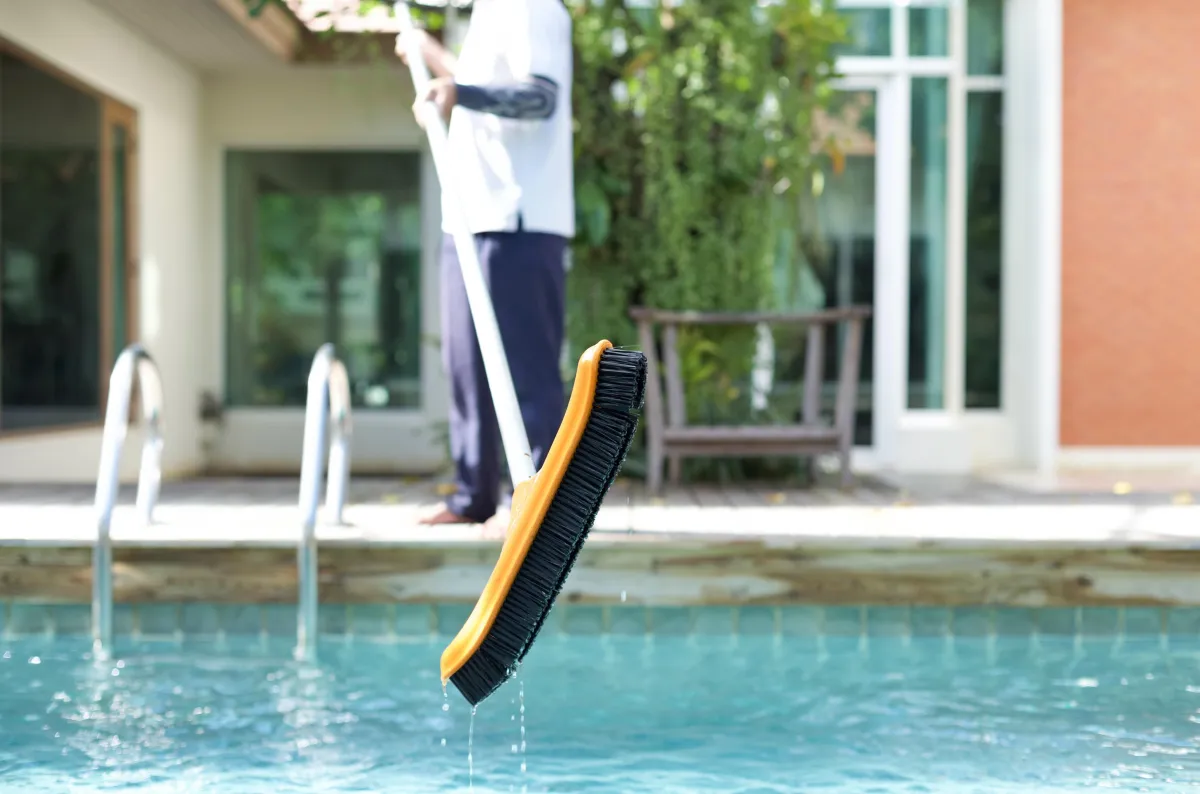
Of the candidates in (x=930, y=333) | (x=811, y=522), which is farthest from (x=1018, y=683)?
(x=930, y=333)

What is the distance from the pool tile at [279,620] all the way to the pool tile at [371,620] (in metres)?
0.15

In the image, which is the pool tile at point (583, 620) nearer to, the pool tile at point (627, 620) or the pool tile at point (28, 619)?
the pool tile at point (627, 620)

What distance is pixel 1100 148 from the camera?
654 centimetres

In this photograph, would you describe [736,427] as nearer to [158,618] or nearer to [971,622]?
[971,622]

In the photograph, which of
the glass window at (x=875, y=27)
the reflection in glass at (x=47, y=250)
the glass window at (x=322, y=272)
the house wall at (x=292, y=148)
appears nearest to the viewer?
the reflection in glass at (x=47, y=250)

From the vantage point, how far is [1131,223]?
655 centimetres

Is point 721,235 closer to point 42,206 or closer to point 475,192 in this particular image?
point 475,192

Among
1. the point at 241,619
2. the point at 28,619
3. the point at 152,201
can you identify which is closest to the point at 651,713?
the point at 241,619

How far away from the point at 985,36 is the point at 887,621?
4.32 meters

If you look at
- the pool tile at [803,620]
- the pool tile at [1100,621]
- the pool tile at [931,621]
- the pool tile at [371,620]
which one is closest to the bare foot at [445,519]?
the pool tile at [371,620]

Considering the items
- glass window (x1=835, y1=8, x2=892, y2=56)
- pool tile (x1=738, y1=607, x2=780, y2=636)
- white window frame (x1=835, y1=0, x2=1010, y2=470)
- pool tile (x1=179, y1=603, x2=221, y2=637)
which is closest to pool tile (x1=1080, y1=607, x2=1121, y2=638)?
pool tile (x1=738, y1=607, x2=780, y2=636)

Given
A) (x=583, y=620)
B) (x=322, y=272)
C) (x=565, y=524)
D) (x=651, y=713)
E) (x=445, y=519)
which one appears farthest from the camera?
(x=322, y=272)

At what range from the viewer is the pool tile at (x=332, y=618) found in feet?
11.0

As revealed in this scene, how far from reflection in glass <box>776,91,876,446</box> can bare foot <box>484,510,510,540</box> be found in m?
3.37
